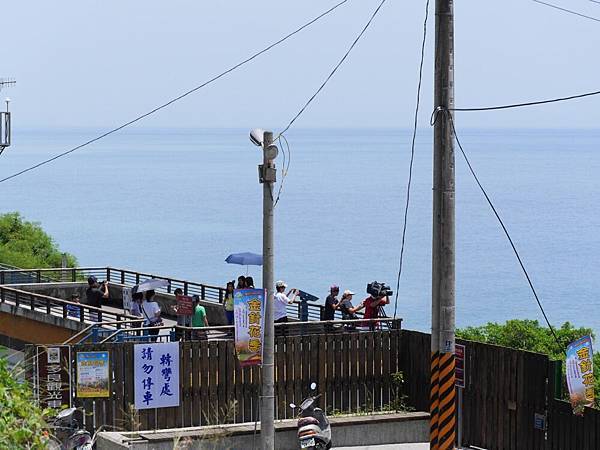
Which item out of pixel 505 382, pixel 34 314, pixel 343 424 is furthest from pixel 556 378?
pixel 34 314

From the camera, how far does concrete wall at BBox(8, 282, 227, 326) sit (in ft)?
88.8

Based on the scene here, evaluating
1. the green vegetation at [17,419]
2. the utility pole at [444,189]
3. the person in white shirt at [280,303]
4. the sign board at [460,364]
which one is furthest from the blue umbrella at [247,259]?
the green vegetation at [17,419]

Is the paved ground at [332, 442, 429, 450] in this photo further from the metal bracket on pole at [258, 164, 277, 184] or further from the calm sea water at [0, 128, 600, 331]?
the calm sea water at [0, 128, 600, 331]

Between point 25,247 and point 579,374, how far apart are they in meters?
48.1

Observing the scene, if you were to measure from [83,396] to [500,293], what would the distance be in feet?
331

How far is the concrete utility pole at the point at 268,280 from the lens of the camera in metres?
15.4

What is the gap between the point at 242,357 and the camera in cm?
1703

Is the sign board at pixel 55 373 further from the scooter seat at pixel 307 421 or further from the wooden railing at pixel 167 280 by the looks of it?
the wooden railing at pixel 167 280

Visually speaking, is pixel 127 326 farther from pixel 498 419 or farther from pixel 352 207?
pixel 352 207

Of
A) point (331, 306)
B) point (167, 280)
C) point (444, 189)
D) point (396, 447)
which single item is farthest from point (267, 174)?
point (167, 280)

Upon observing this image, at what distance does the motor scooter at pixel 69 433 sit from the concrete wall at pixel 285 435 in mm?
785

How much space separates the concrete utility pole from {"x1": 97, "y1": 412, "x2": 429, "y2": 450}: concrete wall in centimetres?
135

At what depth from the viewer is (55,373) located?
58.2 ft

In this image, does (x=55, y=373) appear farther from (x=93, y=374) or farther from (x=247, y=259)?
(x=247, y=259)
